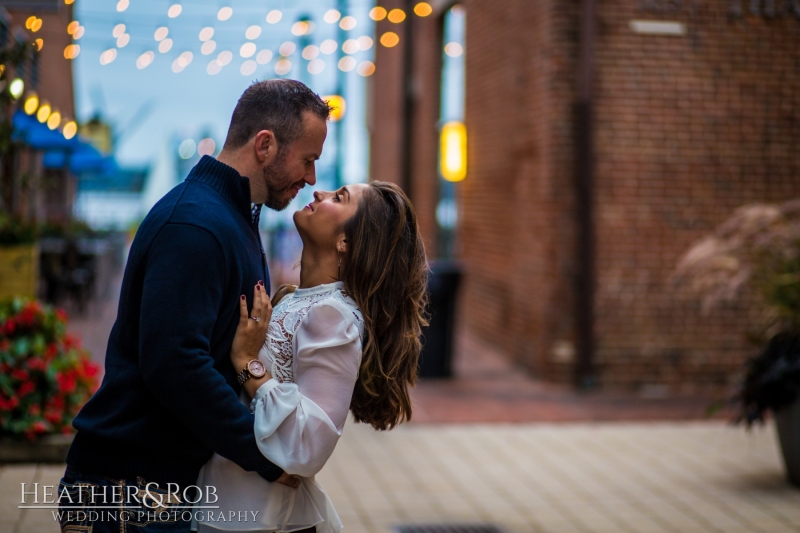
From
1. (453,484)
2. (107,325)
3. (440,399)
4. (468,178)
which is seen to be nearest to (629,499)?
(453,484)

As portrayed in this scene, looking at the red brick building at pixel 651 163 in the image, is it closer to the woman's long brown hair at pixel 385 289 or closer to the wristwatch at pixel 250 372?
the woman's long brown hair at pixel 385 289

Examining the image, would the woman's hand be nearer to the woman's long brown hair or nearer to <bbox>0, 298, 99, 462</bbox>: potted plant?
the woman's long brown hair

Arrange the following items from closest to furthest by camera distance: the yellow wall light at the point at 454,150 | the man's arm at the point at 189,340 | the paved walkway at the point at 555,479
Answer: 1. the man's arm at the point at 189,340
2. the paved walkway at the point at 555,479
3. the yellow wall light at the point at 454,150

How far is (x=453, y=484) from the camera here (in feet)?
20.7

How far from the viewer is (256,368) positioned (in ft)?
7.67

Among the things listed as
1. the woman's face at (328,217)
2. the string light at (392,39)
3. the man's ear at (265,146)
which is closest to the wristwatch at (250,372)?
the woman's face at (328,217)

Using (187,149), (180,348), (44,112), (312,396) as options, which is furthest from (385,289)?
(187,149)

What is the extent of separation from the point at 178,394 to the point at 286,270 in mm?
16375

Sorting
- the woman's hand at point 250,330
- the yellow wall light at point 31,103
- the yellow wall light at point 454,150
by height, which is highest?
the yellow wall light at point 31,103

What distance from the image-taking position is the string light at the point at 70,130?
13.7 m

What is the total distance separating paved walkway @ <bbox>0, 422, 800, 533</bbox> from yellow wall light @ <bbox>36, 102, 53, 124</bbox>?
5236 mm

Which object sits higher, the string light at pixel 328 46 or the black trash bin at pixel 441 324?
the string light at pixel 328 46

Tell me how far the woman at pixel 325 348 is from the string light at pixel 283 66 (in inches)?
800

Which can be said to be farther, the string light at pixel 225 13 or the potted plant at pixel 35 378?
the string light at pixel 225 13
